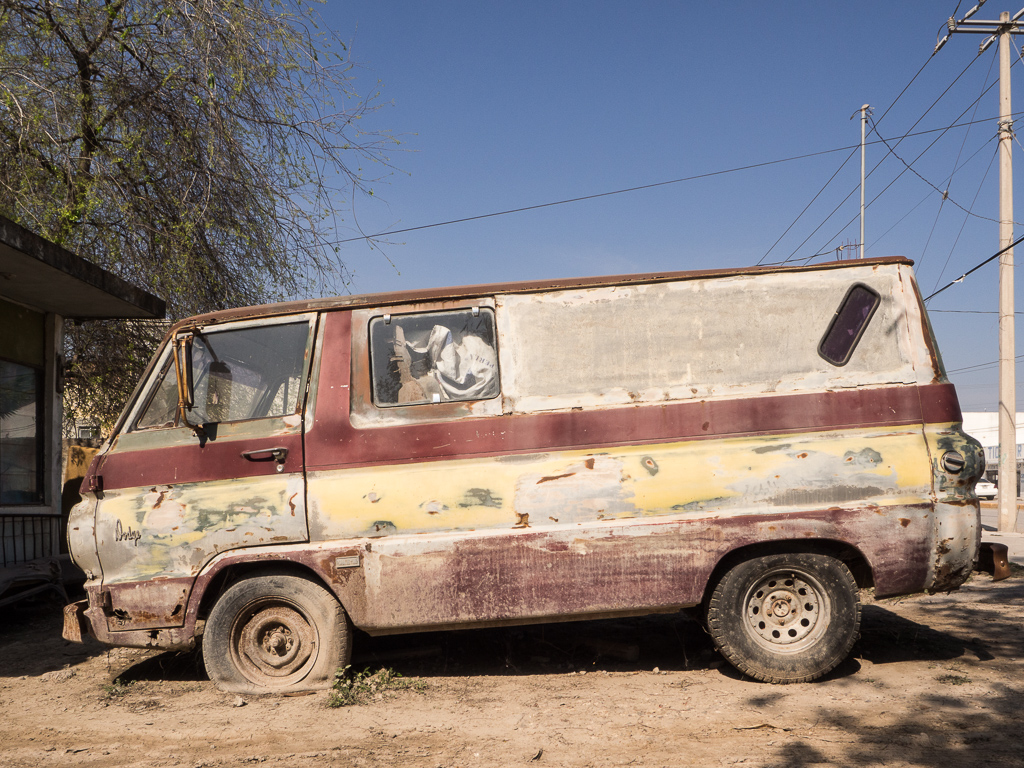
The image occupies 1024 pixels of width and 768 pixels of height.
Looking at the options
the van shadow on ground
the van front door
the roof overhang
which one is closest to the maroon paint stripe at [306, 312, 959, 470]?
the van front door

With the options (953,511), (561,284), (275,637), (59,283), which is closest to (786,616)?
(953,511)

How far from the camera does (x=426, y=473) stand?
176 inches

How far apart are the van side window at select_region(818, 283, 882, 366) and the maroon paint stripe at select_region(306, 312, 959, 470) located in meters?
0.24

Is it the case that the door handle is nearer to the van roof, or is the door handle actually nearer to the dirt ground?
the van roof

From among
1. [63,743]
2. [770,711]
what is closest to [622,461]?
[770,711]

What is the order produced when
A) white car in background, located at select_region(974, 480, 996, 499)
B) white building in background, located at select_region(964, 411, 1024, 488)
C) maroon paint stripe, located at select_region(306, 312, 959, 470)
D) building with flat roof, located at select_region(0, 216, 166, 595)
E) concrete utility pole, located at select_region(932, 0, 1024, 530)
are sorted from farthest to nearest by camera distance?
white building in background, located at select_region(964, 411, 1024, 488) → white car in background, located at select_region(974, 480, 996, 499) → concrete utility pole, located at select_region(932, 0, 1024, 530) → building with flat roof, located at select_region(0, 216, 166, 595) → maroon paint stripe, located at select_region(306, 312, 959, 470)

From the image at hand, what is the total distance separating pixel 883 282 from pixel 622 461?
1979 mm

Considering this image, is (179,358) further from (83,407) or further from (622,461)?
(83,407)

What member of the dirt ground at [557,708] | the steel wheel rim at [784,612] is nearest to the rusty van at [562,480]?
the steel wheel rim at [784,612]

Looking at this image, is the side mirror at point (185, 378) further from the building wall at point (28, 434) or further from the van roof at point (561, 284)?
the building wall at point (28, 434)

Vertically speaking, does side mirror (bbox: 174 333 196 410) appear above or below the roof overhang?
below

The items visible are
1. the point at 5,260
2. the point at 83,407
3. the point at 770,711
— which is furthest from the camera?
the point at 83,407

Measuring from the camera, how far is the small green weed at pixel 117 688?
16.0ft

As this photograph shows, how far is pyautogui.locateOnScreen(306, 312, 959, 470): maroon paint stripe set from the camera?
4461 millimetres
